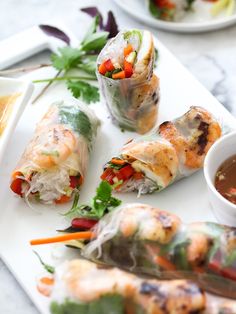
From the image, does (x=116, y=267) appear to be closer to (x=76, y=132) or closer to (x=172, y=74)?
(x=76, y=132)

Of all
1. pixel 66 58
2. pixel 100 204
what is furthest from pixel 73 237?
pixel 66 58

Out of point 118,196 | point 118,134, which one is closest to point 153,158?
point 118,196

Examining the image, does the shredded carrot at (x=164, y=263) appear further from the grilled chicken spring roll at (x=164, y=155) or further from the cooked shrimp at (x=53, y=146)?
the cooked shrimp at (x=53, y=146)

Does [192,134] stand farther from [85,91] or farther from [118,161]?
[85,91]

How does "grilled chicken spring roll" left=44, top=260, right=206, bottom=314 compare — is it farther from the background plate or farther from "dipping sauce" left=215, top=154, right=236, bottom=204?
"dipping sauce" left=215, top=154, right=236, bottom=204

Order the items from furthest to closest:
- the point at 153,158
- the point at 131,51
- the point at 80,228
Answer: the point at 131,51
the point at 153,158
the point at 80,228

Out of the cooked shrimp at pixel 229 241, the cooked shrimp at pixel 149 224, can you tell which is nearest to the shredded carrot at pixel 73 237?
the cooked shrimp at pixel 149 224

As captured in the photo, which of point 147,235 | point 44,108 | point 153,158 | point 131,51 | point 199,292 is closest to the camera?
point 199,292

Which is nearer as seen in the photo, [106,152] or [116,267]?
[116,267]
